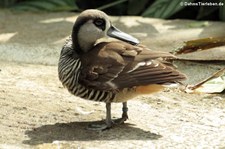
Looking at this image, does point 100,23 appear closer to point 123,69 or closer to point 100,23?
point 100,23

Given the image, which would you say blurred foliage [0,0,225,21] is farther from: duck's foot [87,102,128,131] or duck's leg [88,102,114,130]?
duck's leg [88,102,114,130]

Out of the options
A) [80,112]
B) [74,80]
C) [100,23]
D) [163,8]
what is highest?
[100,23]

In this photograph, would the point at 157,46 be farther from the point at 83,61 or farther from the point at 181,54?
the point at 83,61

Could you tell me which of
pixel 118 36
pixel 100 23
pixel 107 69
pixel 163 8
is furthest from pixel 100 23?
pixel 163 8

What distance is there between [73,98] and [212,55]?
1.50 meters

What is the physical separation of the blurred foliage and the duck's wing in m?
2.79

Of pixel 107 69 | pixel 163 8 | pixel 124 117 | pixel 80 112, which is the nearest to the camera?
pixel 107 69

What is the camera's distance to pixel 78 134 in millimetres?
4383

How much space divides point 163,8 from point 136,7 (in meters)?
0.57

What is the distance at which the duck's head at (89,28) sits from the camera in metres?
4.48

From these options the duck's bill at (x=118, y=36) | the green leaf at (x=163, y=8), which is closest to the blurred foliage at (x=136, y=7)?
the green leaf at (x=163, y=8)

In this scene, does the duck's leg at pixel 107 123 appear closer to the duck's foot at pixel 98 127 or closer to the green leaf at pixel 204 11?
the duck's foot at pixel 98 127

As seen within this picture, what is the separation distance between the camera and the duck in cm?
432

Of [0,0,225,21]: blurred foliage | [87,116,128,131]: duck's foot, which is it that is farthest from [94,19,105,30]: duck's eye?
[0,0,225,21]: blurred foliage
